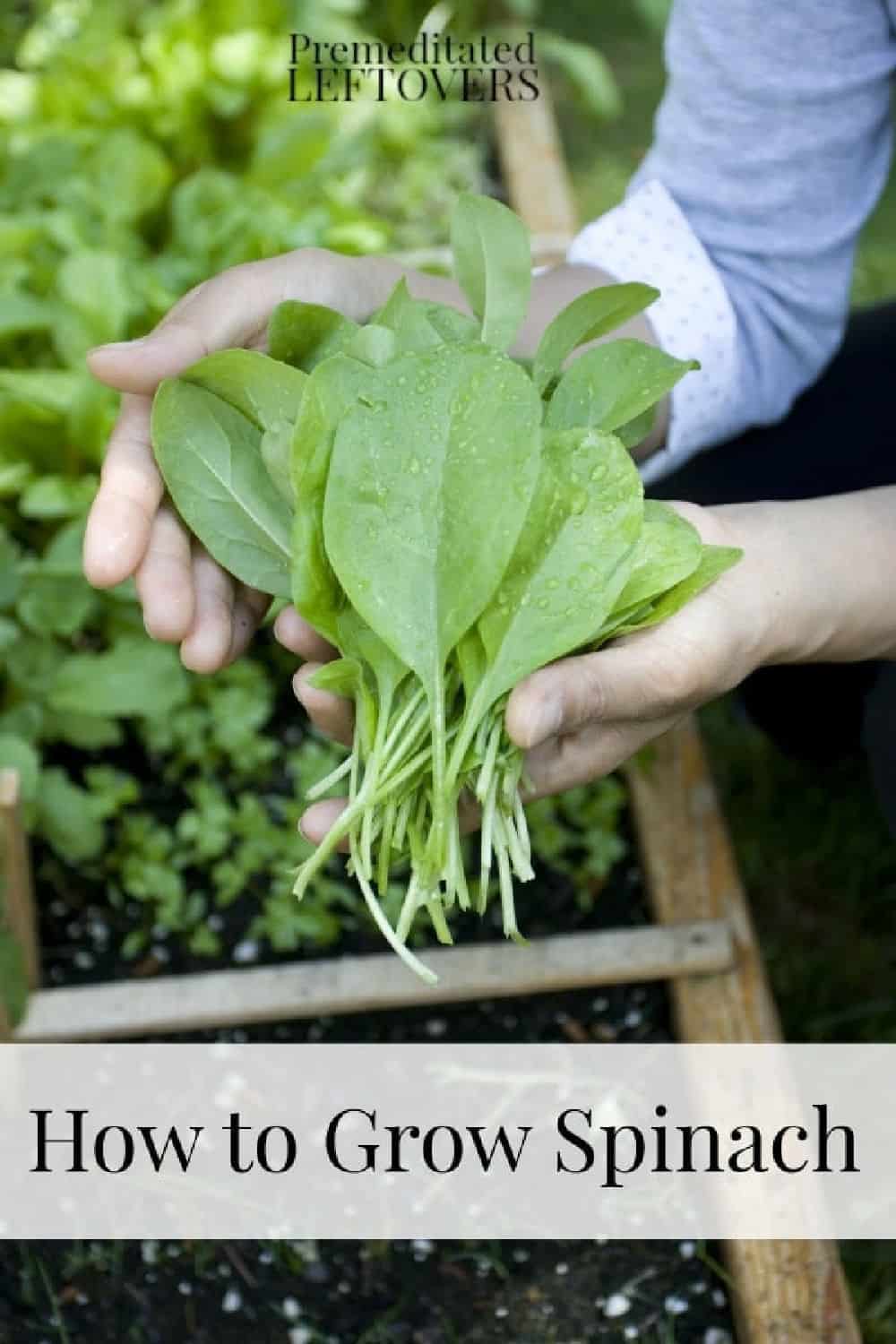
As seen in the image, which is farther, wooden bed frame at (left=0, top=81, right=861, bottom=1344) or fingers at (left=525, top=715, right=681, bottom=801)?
wooden bed frame at (left=0, top=81, right=861, bottom=1344)

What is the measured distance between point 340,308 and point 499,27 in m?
1.70

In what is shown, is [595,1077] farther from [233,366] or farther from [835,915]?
[233,366]

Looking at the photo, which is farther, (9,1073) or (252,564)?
(9,1073)

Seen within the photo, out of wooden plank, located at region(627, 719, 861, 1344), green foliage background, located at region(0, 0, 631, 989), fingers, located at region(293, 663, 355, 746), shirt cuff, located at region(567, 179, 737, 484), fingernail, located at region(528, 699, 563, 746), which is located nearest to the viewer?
fingernail, located at region(528, 699, 563, 746)

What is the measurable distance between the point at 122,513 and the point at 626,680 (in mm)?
A: 324

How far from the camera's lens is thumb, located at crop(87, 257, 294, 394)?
100 centimetres

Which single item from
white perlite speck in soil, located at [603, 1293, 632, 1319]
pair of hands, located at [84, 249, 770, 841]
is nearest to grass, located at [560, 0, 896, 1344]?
white perlite speck in soil, located at [603, 1293, 632, 1319]

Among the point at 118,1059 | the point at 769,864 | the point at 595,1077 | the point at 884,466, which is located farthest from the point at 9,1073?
the point at 884,466

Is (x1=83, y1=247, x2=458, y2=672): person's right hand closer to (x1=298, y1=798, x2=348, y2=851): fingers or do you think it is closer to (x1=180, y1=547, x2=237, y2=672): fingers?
(x1=180, y1=547, x2=237, y2=672): fingers

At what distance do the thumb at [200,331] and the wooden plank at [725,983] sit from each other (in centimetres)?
64

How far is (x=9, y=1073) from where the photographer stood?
1.28 meters

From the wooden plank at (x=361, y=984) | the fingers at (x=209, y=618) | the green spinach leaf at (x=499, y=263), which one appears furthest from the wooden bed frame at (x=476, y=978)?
the green spinach leaf at (x=499, y=263)

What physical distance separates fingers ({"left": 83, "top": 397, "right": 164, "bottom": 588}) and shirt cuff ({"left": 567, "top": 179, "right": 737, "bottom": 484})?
48cm

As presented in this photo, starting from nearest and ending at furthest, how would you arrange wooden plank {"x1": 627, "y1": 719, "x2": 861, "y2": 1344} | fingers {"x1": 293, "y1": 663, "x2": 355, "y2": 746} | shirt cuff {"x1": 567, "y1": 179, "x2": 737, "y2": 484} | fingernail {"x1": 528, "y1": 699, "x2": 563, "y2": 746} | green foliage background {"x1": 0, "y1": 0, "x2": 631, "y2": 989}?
fingernail {"x1": 528, "y1": 699, "x2": 563, "y2": 746}
fingers {"x1": 293, "y1": 663, "x2": 355, "y2": 746}
wooden plank {"x1": 627, "y1": 719, "x2": 861, "y2": 1344}
shirt cuff {"x1": 567, "y1": 179, "x2": 737, "y2": 484}
green foliage background {"x1": 0, "y1": 0, "x2": 631, "y2": 989}
